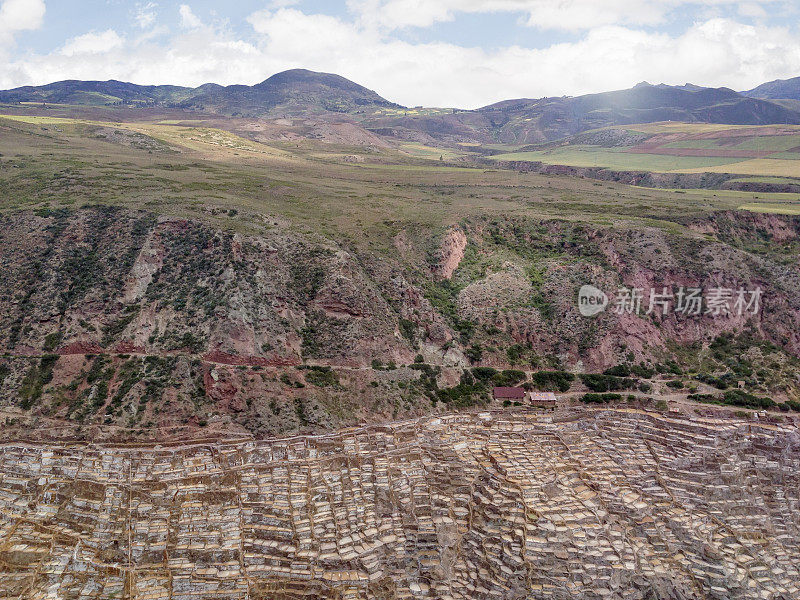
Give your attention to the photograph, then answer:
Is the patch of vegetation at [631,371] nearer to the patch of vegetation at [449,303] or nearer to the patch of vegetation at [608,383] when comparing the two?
the patch of vegetation at [608,383]

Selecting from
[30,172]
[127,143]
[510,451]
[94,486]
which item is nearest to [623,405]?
[510,451]

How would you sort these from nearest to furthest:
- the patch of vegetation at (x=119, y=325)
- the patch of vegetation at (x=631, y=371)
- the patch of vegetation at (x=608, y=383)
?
the patch of vegetation at (x=119, y=325)
the patch of vegetation at (x=608, y=383)
the patch of vegetation at (x=631, y=371)

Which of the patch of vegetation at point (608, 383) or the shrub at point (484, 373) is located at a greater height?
the shrub at point (484, 373)

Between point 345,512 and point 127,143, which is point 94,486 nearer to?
point 345,512

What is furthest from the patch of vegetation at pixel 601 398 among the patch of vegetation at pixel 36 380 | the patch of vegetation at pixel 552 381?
the patch of vegetation at pixel 36 380

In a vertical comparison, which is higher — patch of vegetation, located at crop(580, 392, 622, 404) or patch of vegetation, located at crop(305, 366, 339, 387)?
patch of vegetation, located at crop(305, 366, 339, 387)

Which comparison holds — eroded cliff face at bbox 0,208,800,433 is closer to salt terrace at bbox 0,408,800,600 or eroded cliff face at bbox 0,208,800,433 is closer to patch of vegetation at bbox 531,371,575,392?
patch of vegetation at bbox 531,371,575,392

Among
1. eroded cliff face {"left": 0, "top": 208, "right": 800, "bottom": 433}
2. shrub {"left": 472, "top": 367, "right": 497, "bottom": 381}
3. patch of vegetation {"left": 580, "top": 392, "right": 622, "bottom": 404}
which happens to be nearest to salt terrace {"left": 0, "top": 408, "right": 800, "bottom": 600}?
eroded cliff face {"left": 0, "top": 208, "right": 800, "bottom": 433}
